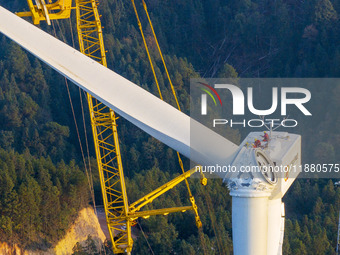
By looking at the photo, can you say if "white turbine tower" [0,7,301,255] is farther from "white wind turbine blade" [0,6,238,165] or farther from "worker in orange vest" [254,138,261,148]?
"worker in orange vest" [254,138,261,148]

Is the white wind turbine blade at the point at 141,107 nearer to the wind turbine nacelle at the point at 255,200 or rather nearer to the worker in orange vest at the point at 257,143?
the worker in orange vest at the point at 257,143

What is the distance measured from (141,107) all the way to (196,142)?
241cm

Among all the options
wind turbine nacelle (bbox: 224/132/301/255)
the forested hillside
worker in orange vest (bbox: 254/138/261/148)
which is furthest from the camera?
the forested hillside

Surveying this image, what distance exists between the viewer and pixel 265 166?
4184 cm

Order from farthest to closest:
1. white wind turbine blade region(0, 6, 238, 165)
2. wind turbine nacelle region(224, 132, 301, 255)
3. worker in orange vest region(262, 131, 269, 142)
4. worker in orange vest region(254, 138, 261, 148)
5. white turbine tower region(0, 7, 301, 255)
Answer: worker in orange vest region(262, 131, 269, 142)
white wind turbine blade region(0, 6, 238, 165)
worker in orange vest region(254, 138, 261, 148)
white turbine tower region(0, 7, 301, 255)
wind turbine nacelle region(224, 132, 301, 255)

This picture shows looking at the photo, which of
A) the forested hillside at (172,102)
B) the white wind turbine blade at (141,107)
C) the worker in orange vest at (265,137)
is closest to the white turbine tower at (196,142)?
the white wind turbine blade at (141,107)

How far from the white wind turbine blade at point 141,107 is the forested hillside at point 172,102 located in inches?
977

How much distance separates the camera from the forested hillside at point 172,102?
9181 cm

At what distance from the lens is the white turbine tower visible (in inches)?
1602

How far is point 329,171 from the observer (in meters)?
125

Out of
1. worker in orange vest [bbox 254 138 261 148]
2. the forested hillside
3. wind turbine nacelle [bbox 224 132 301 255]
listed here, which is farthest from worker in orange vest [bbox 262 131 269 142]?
the forested hillside

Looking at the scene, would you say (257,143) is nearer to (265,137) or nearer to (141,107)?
(265,137)

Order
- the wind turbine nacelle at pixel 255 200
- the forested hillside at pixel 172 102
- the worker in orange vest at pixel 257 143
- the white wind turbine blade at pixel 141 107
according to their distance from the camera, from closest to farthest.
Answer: the wind turbine nacelle at pixel 255 200 → the worker in orange vest at pixel 257 143 → the white wind turbine blade at pixel 141 107 → the forested hillside at pixel 172 102

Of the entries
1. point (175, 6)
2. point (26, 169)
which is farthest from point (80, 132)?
point (175, 6)
